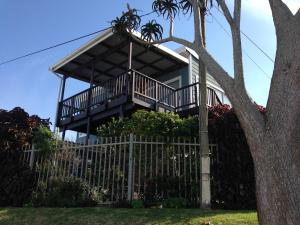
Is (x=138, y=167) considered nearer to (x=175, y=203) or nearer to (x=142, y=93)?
(x=175, y=203)

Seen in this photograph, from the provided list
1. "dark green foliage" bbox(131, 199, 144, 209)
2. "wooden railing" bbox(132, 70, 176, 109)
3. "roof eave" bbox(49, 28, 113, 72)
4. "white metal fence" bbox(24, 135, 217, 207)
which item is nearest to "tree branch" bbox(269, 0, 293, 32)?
"white metal fence" bbox(24, 135, 217, 207)

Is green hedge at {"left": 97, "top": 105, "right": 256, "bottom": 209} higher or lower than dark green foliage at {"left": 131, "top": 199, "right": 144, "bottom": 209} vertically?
higher

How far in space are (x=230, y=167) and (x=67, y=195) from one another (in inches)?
160

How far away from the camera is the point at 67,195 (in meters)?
9.42

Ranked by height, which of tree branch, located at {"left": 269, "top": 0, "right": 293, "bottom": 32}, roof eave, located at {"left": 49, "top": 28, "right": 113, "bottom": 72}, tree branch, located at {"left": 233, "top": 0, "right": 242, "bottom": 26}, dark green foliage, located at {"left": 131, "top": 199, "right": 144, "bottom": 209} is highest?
roof eave, located at {"left": 49, "top": 28, "right": 113, "bottom": 72}

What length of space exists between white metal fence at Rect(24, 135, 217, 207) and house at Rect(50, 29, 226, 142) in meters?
4.16

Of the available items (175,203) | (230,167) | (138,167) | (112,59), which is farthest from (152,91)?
(175,203)

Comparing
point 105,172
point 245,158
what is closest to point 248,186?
point 245,158

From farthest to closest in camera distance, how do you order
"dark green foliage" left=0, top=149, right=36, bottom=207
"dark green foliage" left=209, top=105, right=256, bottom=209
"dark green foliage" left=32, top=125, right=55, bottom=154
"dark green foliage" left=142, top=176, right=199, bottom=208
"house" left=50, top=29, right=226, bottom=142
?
"house" left=50, top=29, right=226, bottom=142 → "dark green foliage" left=32, top=125, right=55, bottom=154 → "dark green foliage" left=0, top=149, right=36, bottom=207 → "dark green foliage" left=209, top=105, right=256, bottom=209 → "dark green foliage" left=142, top=176, right=199, bottom=208

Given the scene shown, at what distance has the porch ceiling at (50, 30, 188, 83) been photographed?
16125mm

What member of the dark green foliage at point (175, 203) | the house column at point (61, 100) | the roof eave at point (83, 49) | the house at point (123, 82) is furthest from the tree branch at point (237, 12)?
the house column at point (61, 100)

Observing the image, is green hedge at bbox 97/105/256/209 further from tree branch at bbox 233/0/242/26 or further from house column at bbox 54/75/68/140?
house column at bbox 54/75/68/140

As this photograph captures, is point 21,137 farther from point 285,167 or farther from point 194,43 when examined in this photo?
point 285,167

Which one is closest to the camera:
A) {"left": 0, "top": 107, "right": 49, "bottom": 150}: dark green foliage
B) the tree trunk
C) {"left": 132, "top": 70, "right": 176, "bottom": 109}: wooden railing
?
the tree trunk
